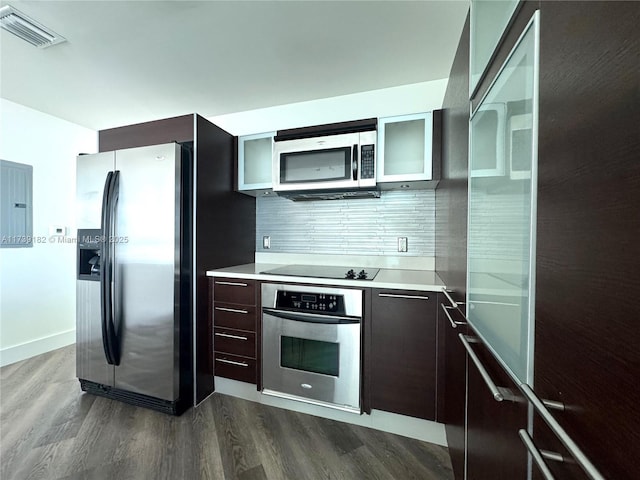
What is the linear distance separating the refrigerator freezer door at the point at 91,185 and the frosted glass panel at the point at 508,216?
2365 millimetres

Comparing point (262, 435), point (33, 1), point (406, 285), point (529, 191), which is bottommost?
point (262, 435)

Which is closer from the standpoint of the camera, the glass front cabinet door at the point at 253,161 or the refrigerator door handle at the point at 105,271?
the refrigerator door handle at the point at 105,271

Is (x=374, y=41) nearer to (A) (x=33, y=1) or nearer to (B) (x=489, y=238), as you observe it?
(B) (x=489, y=238)

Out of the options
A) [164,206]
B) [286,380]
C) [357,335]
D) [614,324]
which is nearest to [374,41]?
[164,206]

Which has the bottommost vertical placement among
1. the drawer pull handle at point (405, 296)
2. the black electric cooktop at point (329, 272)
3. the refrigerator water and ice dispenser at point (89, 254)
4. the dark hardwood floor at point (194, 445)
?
the dark hardwood floor at point (194, 445)

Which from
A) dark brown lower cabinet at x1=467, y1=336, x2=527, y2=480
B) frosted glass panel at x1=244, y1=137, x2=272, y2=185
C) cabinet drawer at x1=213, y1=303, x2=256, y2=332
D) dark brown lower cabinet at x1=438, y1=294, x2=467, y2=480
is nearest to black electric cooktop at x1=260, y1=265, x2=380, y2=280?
cabinet drawer at x1=213, y1=303, x2=256, y2=332

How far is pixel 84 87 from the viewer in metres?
2.36

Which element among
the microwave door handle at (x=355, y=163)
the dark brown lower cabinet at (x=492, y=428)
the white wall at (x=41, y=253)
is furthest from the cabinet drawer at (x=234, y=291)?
the white wall at (x=41, y=253)

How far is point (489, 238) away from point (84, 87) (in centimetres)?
324

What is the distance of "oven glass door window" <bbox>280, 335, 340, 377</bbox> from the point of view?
1.82 m

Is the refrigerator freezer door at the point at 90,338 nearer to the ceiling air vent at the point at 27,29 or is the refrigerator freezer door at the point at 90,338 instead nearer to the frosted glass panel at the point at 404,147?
the ceiling air vent at the point at 27,29

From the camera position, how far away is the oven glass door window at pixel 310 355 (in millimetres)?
1816

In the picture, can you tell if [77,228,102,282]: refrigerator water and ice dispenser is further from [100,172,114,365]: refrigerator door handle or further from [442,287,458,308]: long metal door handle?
[442,287,458,308]: long metal door handle

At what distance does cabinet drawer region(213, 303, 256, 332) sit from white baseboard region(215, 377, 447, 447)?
48cm
